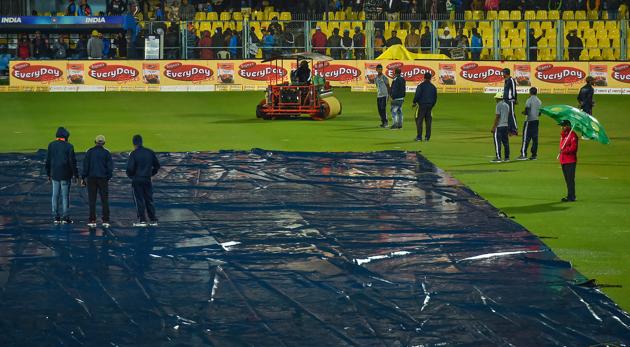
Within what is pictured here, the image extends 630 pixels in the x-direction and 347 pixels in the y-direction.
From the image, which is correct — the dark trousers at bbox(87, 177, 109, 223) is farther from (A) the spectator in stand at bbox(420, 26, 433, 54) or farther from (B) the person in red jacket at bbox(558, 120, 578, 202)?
(A) the spectator in stand at bbox(420, 26, 433, 54)

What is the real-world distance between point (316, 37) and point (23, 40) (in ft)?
46.7

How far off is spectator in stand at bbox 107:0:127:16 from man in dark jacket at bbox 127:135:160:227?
38.3 meters

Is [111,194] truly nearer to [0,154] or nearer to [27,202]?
[27,202]

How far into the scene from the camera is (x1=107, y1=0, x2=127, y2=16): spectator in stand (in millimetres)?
57553

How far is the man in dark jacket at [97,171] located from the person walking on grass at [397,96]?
53.0 feet

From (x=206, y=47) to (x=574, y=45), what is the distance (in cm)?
1738

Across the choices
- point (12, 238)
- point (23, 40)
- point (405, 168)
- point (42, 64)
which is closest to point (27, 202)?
point (12, 238)

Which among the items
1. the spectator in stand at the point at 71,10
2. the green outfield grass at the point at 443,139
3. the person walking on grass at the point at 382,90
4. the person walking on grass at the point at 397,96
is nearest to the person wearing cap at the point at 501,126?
the green outfield grass at the point at 443,139

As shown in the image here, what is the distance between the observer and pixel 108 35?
5466 cm

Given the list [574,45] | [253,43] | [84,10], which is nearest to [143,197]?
[253,43]

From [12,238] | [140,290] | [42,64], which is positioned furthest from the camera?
[42,64]

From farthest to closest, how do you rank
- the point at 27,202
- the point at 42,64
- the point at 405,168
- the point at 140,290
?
the point at 42,64 < the point at 405,168 < the point at 27,202 < the point at 140,290

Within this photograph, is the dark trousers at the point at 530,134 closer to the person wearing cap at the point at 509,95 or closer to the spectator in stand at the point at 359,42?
the person wearing cap at the point at 509,95

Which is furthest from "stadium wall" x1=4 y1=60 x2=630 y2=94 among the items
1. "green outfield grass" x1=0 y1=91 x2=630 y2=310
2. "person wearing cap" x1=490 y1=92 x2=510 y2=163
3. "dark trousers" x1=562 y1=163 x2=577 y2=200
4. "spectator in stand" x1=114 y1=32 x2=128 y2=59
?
"dark trousers" x1=562 y1=163 x2=577 y2=200
